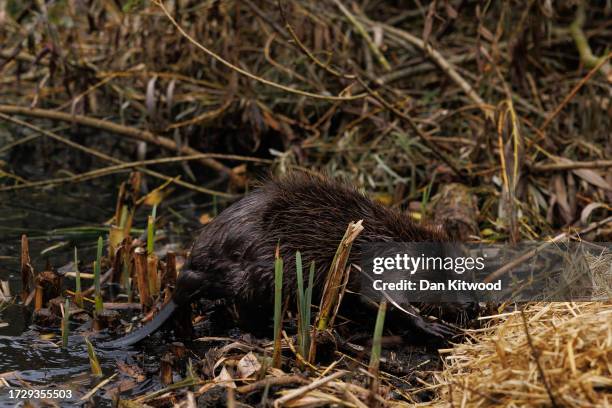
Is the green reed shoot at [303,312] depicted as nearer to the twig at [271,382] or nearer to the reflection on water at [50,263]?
the twig at [271,382]

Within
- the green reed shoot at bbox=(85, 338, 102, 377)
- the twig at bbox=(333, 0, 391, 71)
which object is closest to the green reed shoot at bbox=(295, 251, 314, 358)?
the green reed shoot at bbox=(85, 338, 102, 377)

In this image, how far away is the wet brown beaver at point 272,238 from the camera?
125 inches

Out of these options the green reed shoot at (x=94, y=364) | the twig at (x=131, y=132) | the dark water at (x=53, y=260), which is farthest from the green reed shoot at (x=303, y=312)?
the twig at (x=131, y=132)

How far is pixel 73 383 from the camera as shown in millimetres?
2729

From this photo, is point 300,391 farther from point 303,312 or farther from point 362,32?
point 362,32

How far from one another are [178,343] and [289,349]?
460mm

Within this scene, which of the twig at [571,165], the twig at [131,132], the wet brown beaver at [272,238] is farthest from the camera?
the twig at [131,132]

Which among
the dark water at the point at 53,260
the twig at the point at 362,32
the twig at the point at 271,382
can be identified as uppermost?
the twig at the point at 362,32

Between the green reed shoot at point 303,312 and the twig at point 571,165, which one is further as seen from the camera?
the twig at point 571,165

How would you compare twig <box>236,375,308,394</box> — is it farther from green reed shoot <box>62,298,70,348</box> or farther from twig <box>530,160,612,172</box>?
twig <box>530,160,612,172</box>

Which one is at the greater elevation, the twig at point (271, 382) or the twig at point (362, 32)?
the twig at point (362, 32)

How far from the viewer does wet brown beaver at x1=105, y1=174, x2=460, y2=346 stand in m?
3.18

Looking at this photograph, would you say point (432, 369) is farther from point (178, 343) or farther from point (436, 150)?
point (436, 150)

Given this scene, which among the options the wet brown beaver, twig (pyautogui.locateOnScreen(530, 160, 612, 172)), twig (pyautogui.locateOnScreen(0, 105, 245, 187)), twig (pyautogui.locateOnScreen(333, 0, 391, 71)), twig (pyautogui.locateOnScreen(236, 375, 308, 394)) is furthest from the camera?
twig (pyautogui.locateOnScreen(333, 0, 391, 71))
